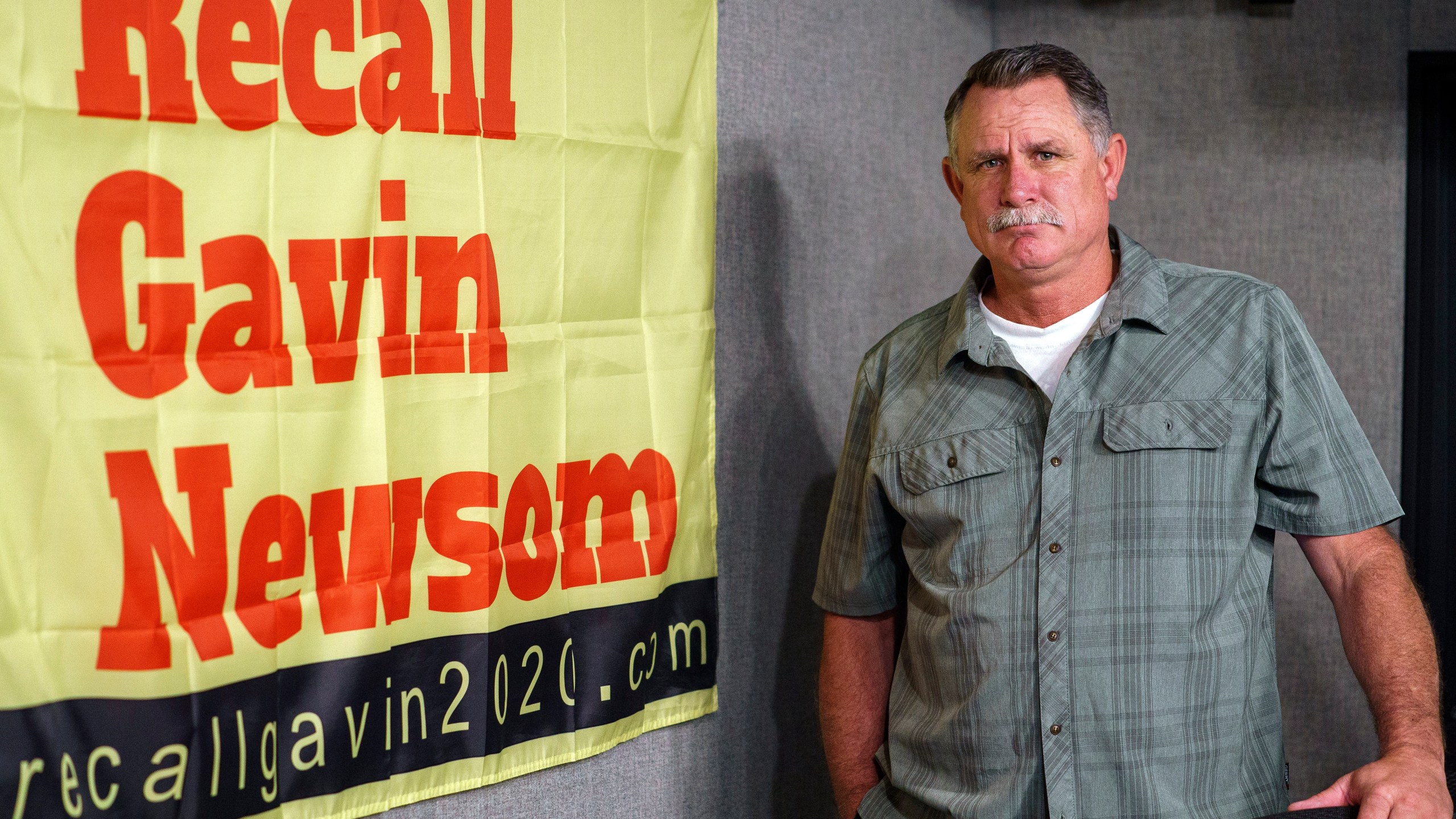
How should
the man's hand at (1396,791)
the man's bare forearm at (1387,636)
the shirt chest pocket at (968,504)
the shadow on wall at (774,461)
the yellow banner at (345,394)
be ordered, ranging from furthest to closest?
the shadow on wall at (774,461) → the shirt chest pocket at (968,504) → the man's bare forearm at (1387,636) → the man's hand at (1396,791) → the yellow banner at (345,394)

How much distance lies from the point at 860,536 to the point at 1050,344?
362mm

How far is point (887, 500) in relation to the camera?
5.02 ft

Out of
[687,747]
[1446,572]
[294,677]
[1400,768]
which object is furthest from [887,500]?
[1446,572]

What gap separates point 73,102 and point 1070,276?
3.60 feet

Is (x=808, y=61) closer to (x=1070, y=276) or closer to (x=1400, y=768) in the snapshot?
(x=1070, y=276)

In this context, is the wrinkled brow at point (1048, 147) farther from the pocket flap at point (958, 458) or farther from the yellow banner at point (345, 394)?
the yellow banner at point (345, 394)

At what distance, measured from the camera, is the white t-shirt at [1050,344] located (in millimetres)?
1424

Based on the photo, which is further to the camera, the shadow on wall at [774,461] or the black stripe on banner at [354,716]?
the shadow on wall at [774,461]

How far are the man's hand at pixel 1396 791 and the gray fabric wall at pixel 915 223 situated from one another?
83 cm

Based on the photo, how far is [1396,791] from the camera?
114cm

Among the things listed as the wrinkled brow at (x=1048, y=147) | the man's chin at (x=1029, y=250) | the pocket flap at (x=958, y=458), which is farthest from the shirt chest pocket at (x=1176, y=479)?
the wrinkled brow at (x=1048, y=147)

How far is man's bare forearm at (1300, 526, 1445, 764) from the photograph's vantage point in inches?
48.9

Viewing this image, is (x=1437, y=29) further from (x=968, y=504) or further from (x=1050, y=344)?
(x=968, y=504)

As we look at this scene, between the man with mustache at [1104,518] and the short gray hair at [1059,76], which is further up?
the short gray hair at [1059,76]
